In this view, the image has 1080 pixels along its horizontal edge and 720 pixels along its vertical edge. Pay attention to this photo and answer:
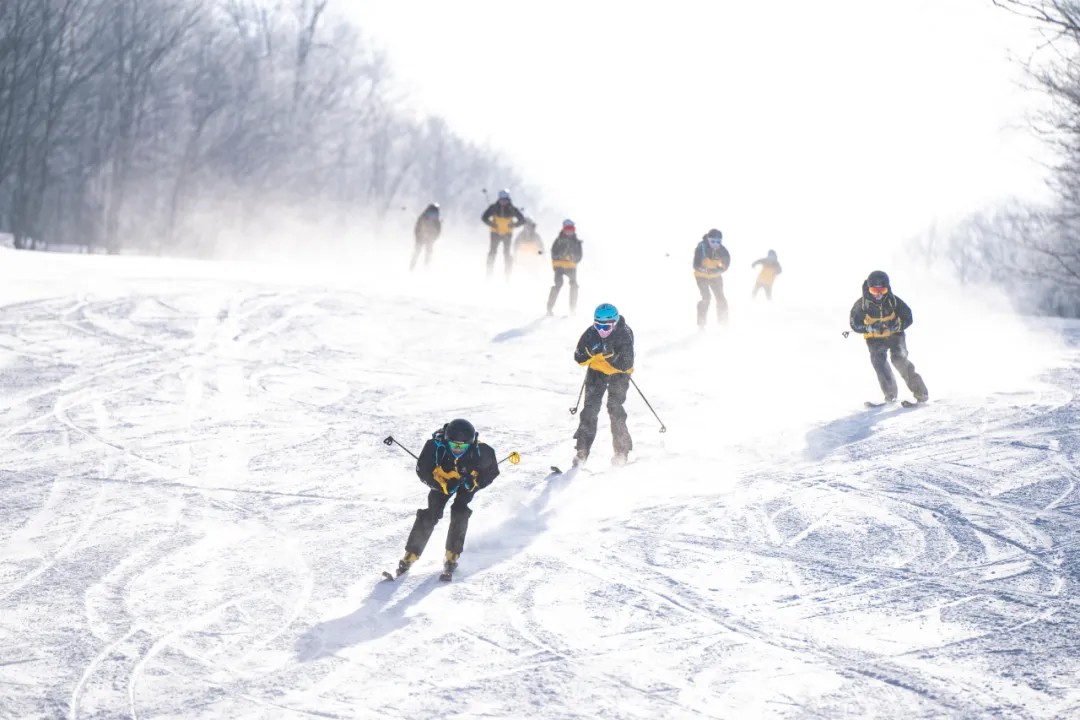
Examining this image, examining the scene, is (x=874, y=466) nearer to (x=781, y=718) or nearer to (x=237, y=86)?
(x=781, y=718)

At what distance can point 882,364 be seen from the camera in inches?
555

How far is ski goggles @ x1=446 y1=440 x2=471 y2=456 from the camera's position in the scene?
8.41 metres

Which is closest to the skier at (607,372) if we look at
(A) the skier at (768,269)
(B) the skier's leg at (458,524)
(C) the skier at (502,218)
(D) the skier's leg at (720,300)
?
(B) the skier's leg at (458,524)

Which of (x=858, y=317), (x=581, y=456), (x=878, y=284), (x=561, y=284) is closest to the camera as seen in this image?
(x=581, y=456)

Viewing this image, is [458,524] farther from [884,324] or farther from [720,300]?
[720,300]

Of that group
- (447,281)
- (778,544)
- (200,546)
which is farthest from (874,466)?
(447,281)

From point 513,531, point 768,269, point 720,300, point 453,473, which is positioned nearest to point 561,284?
point 720,300

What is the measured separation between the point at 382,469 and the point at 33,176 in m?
31.6

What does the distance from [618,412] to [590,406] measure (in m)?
0.33

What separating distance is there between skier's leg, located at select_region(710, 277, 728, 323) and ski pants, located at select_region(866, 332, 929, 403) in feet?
16.1

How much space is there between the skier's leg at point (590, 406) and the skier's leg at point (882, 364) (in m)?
4.15

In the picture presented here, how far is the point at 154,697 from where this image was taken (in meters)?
6.85

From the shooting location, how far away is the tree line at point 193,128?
1496 inches

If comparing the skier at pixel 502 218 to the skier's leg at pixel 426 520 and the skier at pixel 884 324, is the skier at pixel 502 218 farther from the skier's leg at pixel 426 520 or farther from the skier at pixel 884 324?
the skier's leg at pixel 426 520
